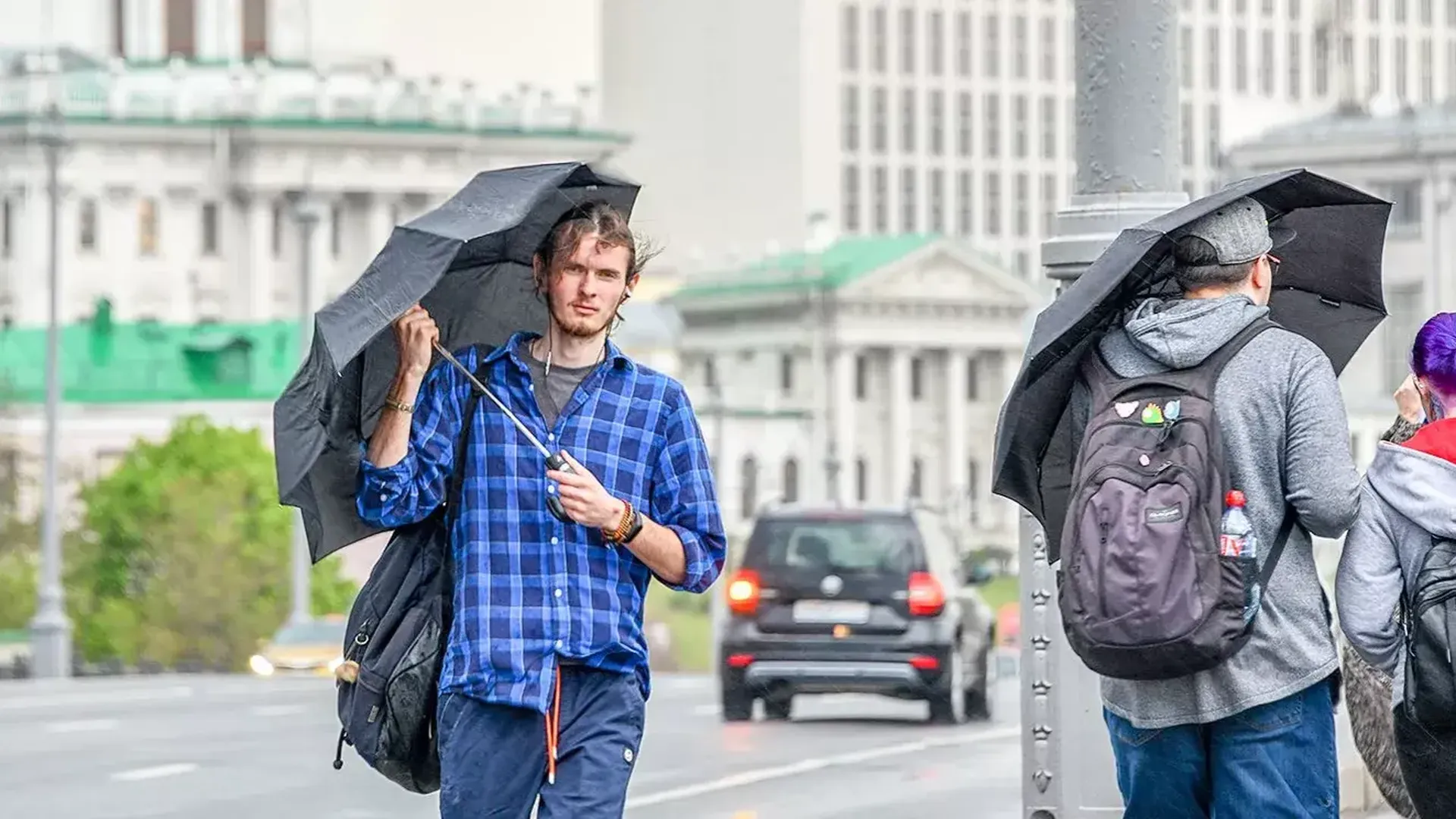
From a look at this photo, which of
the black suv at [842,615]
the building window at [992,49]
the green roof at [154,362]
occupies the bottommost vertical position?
the black suv at [842,615]

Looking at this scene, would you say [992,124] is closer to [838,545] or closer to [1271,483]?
[838,545]

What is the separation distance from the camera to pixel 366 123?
127 meters

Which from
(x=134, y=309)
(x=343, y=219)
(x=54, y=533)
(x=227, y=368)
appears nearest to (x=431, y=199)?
(x=343, y=219)

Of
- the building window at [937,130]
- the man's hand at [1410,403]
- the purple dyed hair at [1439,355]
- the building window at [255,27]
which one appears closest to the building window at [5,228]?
the building window at [255,27]

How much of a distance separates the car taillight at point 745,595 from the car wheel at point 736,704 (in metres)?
0.48

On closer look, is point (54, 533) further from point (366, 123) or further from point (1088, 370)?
point (366, 123)

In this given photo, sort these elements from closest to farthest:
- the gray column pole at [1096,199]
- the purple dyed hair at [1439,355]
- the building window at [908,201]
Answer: the purple dyed hair at [1439,355], the gray column pole at [1096,199], the building window at [908,201]

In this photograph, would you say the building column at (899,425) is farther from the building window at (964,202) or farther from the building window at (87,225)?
the building window at (87,225)

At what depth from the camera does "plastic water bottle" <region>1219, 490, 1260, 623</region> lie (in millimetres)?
6617

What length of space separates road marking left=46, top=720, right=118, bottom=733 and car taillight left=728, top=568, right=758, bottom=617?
396cm

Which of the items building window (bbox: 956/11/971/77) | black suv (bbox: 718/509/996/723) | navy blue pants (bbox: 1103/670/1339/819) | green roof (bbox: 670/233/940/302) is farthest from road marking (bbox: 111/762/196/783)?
building window (bbox: 956/11/971/77)

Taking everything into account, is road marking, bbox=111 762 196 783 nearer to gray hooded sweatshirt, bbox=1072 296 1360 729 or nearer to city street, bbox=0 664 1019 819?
city street, bbox=0 664 1019 819

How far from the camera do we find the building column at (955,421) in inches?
5979

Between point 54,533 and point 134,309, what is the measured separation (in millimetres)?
79071
